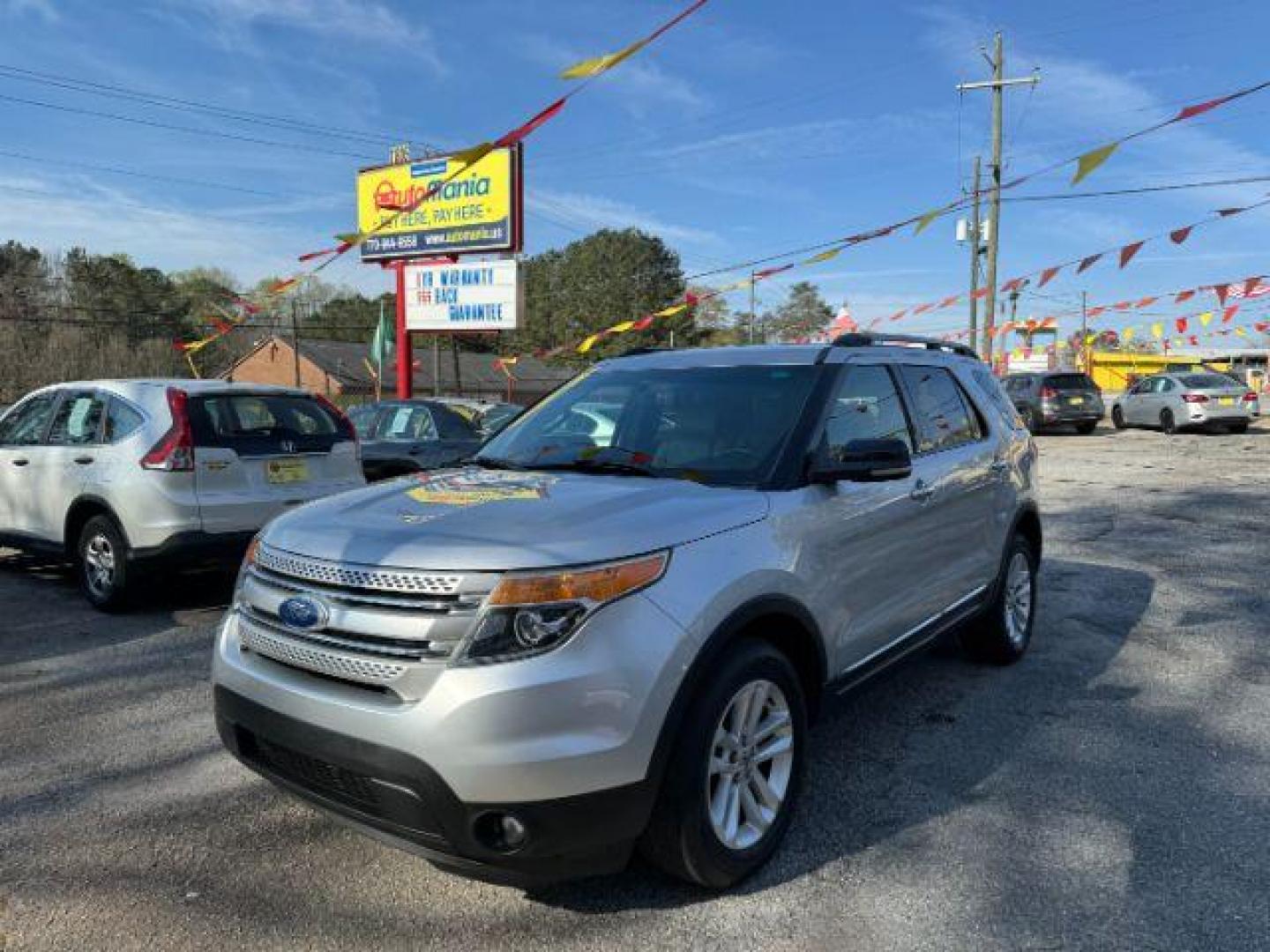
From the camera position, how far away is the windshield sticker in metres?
3.09

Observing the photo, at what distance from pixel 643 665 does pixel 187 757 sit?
8.11ft

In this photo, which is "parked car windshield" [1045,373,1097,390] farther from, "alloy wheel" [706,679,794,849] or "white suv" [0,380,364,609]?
"alloy wheel" [706,679,794,849]

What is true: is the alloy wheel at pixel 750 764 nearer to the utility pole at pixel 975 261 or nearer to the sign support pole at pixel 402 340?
the sign support pole at pixel 402 340

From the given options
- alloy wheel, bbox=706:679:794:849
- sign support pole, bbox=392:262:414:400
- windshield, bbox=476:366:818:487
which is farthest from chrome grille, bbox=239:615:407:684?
sign support pole, bbox=392:262:414:400

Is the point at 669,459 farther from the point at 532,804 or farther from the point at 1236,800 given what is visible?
the point at 1236,800

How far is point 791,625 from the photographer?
3166 millimetres

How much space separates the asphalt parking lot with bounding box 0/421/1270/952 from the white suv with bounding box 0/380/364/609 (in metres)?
0.72

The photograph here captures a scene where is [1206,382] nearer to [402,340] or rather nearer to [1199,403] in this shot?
[1199,403]

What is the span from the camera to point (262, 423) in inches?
263

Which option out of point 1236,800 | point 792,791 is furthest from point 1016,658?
point 792,791

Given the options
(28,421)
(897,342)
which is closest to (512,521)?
(897,342)

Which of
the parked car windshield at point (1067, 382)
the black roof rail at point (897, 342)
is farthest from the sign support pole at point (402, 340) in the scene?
the parked car windshield at point (1067, 382)

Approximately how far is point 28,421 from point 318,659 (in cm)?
599

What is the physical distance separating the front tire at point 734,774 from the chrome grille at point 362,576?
807 millimetres
